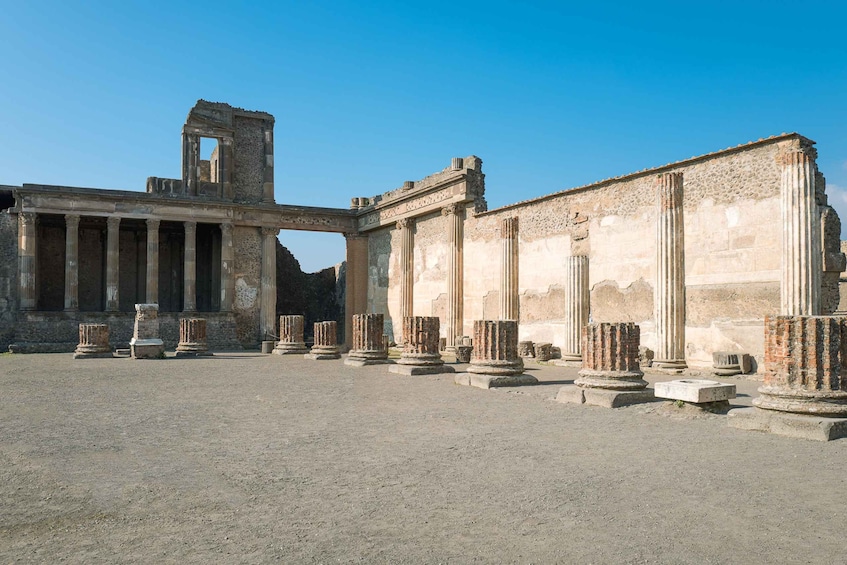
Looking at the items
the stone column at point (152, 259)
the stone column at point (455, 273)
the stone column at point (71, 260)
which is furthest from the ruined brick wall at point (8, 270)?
the stone column at point (455, 273)

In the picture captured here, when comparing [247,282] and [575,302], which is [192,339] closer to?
[247,282]

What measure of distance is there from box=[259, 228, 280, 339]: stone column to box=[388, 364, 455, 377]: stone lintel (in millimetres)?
11775

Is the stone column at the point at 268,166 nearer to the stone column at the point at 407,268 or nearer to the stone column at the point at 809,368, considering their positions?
the stone column at the point at 407,268

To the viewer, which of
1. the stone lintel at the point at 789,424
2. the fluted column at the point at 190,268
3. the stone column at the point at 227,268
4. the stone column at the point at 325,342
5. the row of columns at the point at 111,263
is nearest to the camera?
the stone lintel at the point at 789,424

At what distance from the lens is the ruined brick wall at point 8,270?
20.7 m

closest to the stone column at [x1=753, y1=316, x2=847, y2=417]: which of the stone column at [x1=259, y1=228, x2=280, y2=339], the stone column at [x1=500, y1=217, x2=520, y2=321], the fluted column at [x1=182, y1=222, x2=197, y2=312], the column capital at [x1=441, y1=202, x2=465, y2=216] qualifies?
the stone column at [x1=500, y1=217, x2=520, y2=321]

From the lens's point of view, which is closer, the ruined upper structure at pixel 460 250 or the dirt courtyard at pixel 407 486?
the dirt courtyard at pixel 407 486

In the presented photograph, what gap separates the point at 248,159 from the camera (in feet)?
81.2

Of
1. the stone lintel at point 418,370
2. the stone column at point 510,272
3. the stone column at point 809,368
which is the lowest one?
the stone lintel at point 418,370

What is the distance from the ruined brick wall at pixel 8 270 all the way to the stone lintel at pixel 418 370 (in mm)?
14562

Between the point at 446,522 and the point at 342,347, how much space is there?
20621mm

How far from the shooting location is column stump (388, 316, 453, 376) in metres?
12.5

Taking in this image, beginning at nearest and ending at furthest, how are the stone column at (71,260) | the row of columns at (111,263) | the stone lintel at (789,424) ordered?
the stone lintel at (789,424) → the row of columns at (111,263) → the stone column at (71,260)

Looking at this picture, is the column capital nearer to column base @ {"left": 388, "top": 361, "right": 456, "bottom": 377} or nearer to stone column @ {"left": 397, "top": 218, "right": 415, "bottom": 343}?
stone column @ {"left": 397, "top": 218, "right": 415, "bottom": 343}
